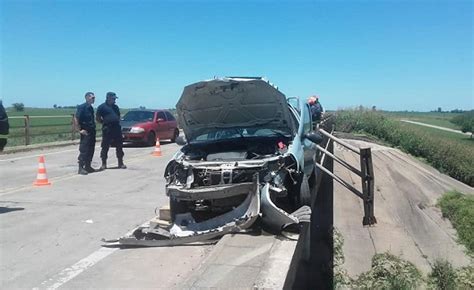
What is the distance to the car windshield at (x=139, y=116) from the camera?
23.4 meters

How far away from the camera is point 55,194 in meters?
Result: 9.94

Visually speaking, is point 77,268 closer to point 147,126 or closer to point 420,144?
point 147,126

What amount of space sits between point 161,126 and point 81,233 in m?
17.0

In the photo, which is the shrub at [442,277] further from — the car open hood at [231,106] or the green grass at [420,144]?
the green grass at [420,144]

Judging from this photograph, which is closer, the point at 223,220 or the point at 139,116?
the point at 223,220

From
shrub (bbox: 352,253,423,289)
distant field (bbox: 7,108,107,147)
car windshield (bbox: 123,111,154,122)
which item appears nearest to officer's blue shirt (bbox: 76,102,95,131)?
shrub (bbox: 352,253,423,289)

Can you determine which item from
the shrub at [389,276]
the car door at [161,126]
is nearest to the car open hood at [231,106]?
the shrub at [389,276]

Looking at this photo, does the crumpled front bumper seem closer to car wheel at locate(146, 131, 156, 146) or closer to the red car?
the red car

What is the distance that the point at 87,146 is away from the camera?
41.7 ft

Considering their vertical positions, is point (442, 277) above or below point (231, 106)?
below

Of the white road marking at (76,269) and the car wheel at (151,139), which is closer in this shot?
the white road marking at (76,269)

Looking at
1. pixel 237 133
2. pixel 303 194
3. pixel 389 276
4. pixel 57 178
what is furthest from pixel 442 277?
pixel 57 178

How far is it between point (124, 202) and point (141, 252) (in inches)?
129

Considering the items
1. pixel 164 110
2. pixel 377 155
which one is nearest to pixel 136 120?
pixel 164 110
